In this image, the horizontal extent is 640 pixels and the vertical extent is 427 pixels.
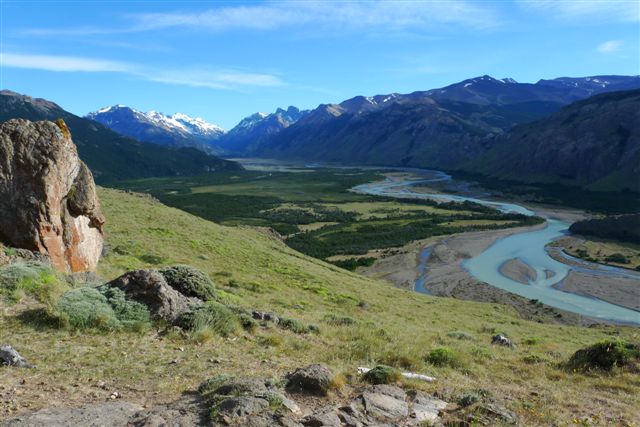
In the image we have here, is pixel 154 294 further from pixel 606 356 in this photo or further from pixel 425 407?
pixel 606 356

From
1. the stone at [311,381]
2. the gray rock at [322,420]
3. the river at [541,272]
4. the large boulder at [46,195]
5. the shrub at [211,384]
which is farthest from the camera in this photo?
the river at [541,272]

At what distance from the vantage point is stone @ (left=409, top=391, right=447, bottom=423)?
30.6 ft

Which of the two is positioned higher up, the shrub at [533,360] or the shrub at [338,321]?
the shrub at [533,360]

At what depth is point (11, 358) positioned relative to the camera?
33.4 feet

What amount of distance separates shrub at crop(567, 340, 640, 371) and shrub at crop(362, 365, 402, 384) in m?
7.50

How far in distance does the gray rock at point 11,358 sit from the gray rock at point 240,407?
5.02 metres

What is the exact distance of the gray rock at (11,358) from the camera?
1010cm

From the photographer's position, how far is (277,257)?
43438mm

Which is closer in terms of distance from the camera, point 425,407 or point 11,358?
point 425,407

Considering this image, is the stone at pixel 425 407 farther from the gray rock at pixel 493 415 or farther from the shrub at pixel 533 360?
the shrub at pixel 533 360

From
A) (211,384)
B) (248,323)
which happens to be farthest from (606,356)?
(211,384)

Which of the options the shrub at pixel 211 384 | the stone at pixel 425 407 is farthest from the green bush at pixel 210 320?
the stone at pixel 425 407

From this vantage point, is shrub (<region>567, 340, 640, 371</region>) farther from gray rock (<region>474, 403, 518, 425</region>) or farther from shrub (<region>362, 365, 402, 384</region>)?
shrub (<region>362, 365, 402, 384</region>)

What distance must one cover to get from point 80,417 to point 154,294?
6773 millimetres
